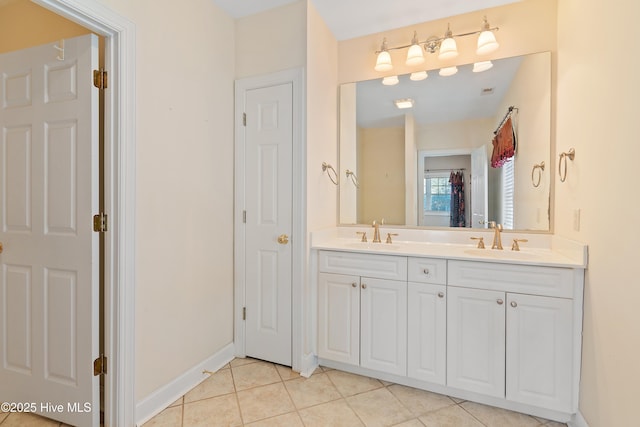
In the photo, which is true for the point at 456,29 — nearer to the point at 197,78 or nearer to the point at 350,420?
the point at 197,78

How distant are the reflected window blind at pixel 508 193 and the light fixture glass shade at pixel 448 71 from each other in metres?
0.79

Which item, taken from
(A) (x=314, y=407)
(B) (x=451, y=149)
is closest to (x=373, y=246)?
(B) (x=451, y=149)

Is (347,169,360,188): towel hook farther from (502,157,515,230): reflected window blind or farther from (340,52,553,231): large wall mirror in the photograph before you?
(502,157,515,230): reflected window blind

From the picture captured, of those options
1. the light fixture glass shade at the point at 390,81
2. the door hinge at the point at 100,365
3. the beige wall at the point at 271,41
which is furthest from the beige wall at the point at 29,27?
the light fixture glass shade at the point at 390,81

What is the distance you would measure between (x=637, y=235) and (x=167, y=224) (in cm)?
223

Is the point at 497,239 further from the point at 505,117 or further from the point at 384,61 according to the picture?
the point at 384,61

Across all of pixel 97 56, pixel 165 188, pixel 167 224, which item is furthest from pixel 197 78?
pixel 167 224

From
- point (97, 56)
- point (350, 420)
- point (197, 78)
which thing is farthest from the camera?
point (197, 78)

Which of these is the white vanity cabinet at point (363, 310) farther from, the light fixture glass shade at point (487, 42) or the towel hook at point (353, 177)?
the light fixture glass shade at point (487, 42)

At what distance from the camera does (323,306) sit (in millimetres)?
2248

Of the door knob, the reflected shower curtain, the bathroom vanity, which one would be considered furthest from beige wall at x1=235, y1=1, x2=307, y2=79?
the reflected shower curtain

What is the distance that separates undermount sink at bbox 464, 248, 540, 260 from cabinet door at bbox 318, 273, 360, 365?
0.80 m

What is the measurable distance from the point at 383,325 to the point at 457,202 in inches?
43.5

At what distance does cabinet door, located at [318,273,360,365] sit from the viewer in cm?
214
